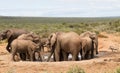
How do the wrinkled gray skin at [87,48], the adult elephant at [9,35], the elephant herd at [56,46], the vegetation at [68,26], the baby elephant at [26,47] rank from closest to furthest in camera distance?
the baby elephant at [26,47]
the elephant herd at [56,46]
the wrinkled gray skin at [87,48]
the adult elephant at [9,35]
the vegetation at [68,26]

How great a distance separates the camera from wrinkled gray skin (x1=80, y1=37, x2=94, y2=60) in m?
18.7

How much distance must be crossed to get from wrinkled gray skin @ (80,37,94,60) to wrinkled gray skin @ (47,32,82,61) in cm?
55

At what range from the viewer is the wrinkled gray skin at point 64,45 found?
58.8 ft

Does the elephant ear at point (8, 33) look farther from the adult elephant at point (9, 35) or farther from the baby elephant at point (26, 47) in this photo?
the baby elephant at point (26, 47)

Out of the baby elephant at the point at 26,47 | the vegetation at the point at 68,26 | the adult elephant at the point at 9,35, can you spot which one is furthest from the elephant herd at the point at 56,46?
the vegetation at the point at 68,26

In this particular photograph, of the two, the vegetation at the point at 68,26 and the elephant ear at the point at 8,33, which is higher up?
the elephant ear at the point at 8,33

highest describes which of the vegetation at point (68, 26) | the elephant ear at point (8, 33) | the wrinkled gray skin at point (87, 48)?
the elephant ear at point (8, 33)

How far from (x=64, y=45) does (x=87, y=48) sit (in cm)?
149

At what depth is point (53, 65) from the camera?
1505cm

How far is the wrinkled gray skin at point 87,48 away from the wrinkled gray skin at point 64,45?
0.55m

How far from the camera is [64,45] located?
18.1 meters

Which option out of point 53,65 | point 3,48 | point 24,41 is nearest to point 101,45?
point 3,48

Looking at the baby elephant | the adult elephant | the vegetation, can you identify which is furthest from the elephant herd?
the vegetation

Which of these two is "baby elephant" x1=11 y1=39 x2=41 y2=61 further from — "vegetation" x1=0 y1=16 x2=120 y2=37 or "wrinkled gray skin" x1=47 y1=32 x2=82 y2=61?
"vegetation" x1=0 y1=16 x2=120 y2=37
